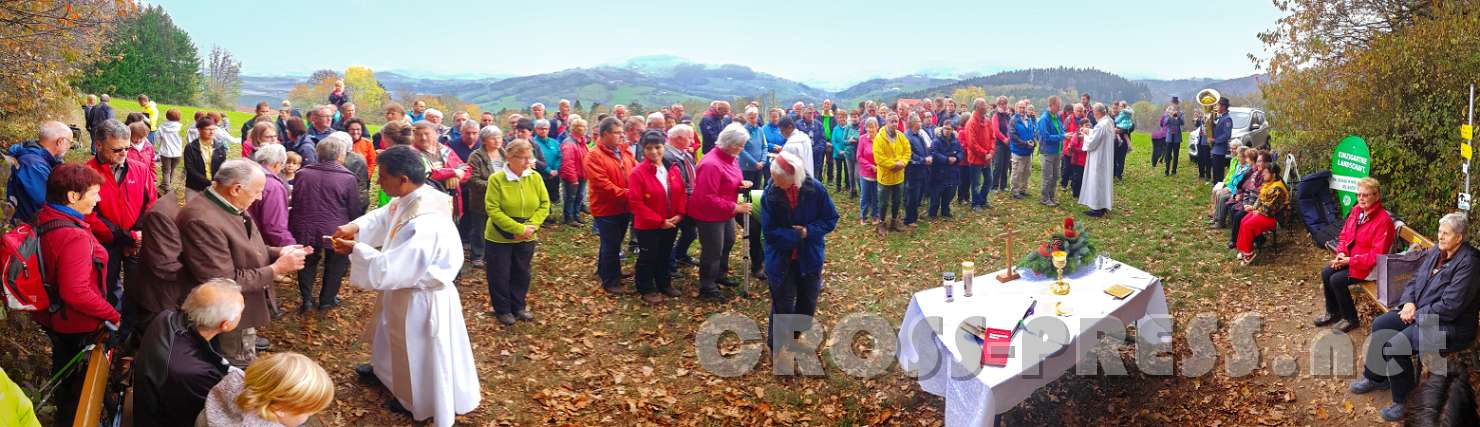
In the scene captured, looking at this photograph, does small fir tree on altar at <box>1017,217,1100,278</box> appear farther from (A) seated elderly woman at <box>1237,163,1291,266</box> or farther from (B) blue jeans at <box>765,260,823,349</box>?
(A) seated elderly woman at <box>1237,163,1291,266</box>

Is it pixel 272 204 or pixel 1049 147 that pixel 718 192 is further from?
pixel 1049 147

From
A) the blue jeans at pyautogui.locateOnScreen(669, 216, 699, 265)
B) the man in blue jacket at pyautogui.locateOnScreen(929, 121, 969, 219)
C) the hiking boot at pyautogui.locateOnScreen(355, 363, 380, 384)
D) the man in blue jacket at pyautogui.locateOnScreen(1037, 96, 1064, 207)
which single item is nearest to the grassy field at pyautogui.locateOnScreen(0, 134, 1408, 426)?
the hiking boot at pyautogui.locateOnScreen(355, 363, 380, 384)

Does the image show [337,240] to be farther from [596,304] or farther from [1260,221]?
[1260,221]

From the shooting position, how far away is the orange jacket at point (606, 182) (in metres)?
8.16

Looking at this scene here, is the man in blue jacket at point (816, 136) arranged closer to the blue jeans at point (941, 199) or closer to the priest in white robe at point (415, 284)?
the blue jeans at point (941, 199)

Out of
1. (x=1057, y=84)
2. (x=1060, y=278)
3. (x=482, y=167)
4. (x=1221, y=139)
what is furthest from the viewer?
(x=1057, y=84)

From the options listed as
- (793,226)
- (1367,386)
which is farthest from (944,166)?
(1367,386)

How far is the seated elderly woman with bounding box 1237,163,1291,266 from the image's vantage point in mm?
9328

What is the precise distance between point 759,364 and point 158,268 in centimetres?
428

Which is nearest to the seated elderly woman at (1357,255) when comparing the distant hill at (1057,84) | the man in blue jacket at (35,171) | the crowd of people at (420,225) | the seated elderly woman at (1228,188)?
the crowd of people at (420,225)

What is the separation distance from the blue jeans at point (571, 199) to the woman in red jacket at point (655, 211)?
118 inches

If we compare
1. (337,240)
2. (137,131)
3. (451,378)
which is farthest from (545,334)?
(137,131)

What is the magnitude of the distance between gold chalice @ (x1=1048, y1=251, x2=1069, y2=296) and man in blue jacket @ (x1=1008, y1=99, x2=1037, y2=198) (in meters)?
7.41

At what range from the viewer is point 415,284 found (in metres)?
4.73
